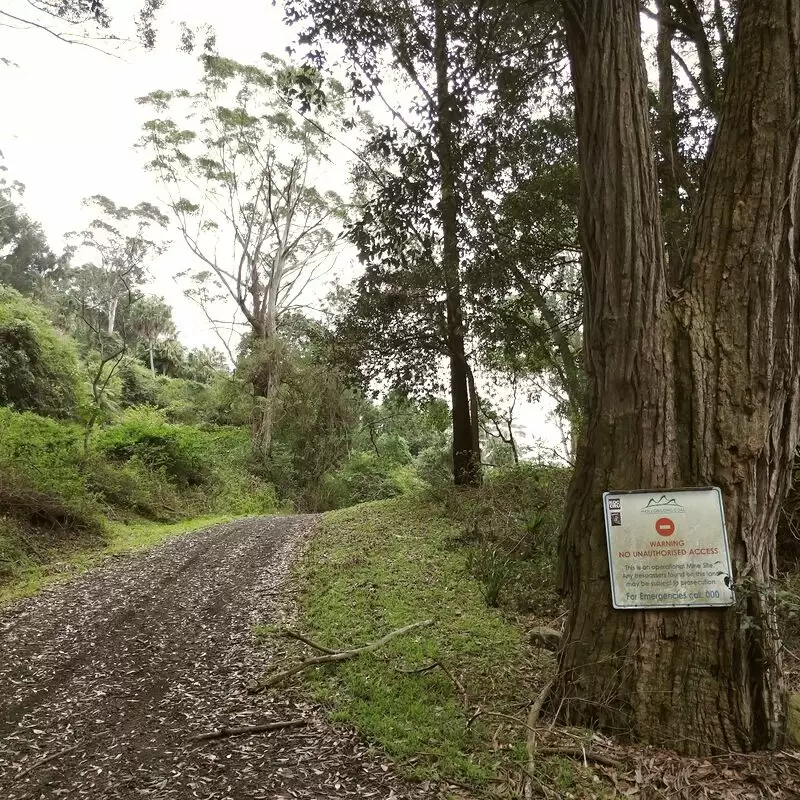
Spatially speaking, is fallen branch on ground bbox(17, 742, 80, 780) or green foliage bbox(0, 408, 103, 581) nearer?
fallen branch on ground bbox(17, 742, 80, 780)

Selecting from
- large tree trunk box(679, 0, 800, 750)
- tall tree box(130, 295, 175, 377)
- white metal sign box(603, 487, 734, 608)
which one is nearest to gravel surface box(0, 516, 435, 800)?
white metal sign box(603, 487, 734, 608)

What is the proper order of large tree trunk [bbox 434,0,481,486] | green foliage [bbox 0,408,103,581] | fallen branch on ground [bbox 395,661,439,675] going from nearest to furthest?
fallen branch on ground [bbox 395,661,439,675], large tree trunk [bbox 434,0,481,486], green foliage [bbox 0,408,103,581]

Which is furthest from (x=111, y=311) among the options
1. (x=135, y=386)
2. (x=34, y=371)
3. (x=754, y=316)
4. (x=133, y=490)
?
(x=754, y=316)

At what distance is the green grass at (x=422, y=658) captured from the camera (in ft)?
10.2

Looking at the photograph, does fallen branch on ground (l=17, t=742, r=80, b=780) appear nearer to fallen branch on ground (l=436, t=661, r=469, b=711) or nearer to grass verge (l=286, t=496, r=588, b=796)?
grass verge (l=286, t=496, r=588, b=796)

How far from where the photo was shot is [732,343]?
3072 mm

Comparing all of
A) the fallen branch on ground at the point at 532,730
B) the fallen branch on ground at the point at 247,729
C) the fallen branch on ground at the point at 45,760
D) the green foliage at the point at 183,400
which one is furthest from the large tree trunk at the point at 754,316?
the green foliage at the point at 183,400

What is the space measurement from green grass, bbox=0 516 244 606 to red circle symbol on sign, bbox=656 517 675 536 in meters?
6.27

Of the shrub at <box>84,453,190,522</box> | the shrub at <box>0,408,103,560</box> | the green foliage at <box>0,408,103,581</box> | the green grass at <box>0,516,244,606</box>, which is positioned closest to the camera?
the green grass at <box>0,516,244,606</box>

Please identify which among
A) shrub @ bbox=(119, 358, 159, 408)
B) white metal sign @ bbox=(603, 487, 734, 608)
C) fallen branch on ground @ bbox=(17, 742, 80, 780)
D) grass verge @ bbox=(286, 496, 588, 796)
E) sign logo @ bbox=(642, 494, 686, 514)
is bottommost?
fallen branch on ground @ bbox=(17, 742, 80, 780)

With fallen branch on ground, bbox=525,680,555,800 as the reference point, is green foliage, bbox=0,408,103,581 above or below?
above

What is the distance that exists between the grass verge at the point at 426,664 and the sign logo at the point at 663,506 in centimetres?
133

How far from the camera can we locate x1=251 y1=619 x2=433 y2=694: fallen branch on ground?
4.09 metres

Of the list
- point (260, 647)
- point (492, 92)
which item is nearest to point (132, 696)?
point (260, 647)
